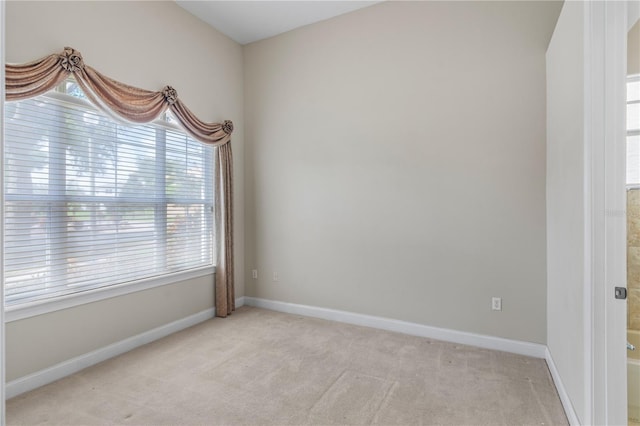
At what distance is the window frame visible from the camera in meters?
2.24

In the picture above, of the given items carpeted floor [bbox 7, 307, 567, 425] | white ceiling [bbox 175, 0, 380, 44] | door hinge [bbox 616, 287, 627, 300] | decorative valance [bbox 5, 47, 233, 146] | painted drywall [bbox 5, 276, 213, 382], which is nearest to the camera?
door hinge [bbox 616, 287, 627, 300]

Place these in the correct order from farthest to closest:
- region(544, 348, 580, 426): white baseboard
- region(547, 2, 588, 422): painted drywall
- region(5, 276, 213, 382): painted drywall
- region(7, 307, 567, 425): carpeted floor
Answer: region(5, 276, 213, 382): painted drywall < region(7, 307, 567, 425): carpeted floor < region(544, 348, 580, 426): white baseboard < region(547, 2, 588, 422): painted drywall

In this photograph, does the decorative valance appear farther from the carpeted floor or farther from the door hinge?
the door hinge

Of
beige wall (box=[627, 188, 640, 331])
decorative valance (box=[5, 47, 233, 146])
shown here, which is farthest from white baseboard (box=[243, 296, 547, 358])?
decorative valance (box=[5, 47, 233, 146])

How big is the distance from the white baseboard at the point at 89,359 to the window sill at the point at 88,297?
1.35 ft

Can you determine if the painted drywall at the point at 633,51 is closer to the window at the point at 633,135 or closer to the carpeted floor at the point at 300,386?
the window at the point at 633,135

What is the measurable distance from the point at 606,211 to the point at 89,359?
353cm

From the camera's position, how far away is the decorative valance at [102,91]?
6.94ft

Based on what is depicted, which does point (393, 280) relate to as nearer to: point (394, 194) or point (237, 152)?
point (394, 194)

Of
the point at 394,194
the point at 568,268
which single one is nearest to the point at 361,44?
the point at 394,194

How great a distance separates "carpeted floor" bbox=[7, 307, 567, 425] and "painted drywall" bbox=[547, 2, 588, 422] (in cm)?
39

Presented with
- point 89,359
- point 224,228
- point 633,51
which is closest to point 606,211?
point 633,51

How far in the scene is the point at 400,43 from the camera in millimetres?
3238

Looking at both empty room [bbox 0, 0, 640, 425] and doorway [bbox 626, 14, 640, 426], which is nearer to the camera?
doorway [bbox 626, 14, 640, 426]
